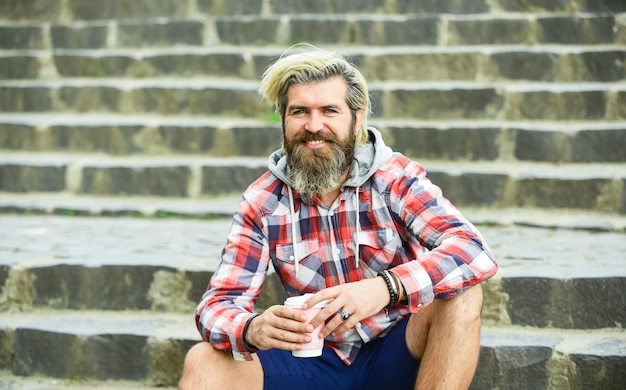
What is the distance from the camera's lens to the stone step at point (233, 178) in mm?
4465

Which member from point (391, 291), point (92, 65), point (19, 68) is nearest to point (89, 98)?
point (92, 65)

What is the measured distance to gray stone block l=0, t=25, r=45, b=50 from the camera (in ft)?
21.4

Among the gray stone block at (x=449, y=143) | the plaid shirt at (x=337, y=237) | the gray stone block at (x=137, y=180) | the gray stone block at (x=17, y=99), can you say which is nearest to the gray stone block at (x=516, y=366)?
the plaid shirt at (x=337, y=237)

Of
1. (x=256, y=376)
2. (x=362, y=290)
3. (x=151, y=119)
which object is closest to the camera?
(x=362, y=290)

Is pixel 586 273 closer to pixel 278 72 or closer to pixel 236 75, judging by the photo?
pixel 278 72

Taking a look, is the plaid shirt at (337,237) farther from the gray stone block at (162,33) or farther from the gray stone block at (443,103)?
the gray stone block at (162,33)

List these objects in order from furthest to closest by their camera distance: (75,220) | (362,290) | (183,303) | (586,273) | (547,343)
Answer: (75,220) < (183,303) < (586,273) < (547,343) < (362,290)

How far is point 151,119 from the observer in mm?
5566

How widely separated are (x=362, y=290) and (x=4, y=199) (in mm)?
3341

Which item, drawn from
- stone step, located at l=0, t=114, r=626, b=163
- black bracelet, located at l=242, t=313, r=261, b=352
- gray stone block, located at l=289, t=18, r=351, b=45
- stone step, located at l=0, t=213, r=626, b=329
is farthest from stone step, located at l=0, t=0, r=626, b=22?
black bracelet, located at l=242, t=313, r=261, b=352

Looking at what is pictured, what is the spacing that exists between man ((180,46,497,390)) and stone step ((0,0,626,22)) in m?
3.52

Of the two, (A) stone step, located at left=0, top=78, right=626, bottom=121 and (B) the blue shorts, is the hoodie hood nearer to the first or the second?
(B) the blue shorts

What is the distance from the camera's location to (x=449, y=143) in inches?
192

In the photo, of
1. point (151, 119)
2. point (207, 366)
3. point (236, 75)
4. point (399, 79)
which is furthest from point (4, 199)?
point (207, 366)
